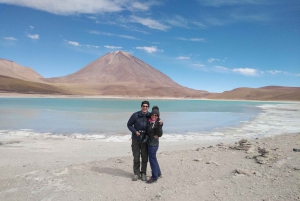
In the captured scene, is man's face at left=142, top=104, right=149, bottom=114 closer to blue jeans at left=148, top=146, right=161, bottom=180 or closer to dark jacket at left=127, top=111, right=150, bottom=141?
dark jacket at left=127, top=111, right=150, bottom=141

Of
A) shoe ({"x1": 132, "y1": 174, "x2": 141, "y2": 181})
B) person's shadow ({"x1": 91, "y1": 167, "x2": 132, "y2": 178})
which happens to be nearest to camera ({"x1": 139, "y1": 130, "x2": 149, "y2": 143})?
shoe ({"x1": 132, "y1": 174, "x2": 141, "y2": 181})

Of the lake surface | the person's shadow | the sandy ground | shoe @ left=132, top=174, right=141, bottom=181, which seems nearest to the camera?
the sandy ground

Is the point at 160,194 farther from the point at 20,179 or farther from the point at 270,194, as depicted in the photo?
the point at 20,179

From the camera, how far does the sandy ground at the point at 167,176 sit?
13.3 feet

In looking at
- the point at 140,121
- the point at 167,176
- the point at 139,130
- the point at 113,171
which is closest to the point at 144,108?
the point at 140,121

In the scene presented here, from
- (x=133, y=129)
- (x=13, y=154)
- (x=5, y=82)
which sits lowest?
(x=13, y=154)

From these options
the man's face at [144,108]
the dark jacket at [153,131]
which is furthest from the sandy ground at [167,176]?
the man's face at [144,108]

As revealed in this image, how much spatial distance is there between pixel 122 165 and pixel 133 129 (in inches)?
62.9

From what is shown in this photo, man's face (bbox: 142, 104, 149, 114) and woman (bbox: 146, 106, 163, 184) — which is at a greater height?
man's face (bbox: 142, 104, 149, 114)

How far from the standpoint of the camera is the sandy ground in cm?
404

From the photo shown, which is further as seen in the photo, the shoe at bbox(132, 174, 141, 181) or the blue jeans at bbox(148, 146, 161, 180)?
the shoe at bbox(132, 174, 141, 181)

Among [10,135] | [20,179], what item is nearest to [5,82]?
[10,135]

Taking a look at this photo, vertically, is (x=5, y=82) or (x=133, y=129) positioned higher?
(x=5, y=82)

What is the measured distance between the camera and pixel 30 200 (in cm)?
394
